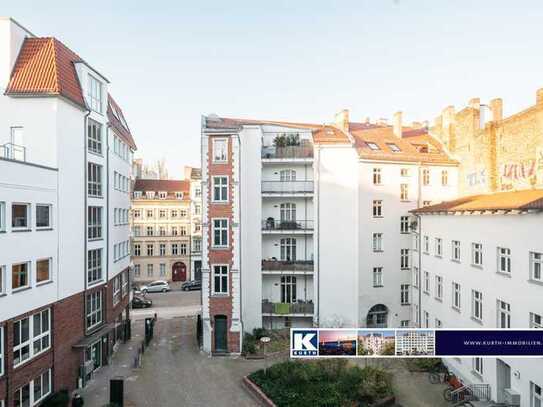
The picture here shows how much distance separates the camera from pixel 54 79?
61.8 ft

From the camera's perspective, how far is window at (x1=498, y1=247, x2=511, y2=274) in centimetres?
1710

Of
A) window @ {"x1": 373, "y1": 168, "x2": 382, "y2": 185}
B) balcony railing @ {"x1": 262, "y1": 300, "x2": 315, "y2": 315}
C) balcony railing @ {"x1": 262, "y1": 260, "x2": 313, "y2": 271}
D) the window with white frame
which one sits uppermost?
window @ {"x1": 373, "y1": 168, "x2": 382, "y2": 185}

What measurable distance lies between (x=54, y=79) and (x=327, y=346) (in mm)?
17011

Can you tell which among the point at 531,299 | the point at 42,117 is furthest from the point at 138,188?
the point at 531,299

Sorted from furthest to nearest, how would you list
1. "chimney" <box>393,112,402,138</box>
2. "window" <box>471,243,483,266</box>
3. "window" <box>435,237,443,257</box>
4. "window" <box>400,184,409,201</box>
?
1. "chimney" <box>393,112,402,138</box>
2. "window" <box>400,184,409,201</box>
3. "window" <box>435,237,443,257</box>
4. "window" <box>471,243,483,266</box>

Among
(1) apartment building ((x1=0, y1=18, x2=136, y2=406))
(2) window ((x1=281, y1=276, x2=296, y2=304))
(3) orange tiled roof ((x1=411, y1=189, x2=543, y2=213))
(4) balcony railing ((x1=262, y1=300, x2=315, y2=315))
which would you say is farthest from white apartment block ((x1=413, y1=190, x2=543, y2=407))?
(1) apartment building ((x1=0, y1=18, x2=136, y2=406))

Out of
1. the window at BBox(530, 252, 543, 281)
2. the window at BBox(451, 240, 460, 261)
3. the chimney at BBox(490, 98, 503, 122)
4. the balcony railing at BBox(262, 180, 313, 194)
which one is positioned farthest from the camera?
the balcony railing at BBox(262, 180, 313, 194)

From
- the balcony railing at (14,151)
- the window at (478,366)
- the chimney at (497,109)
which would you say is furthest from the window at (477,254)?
the balcony railing at (14,151)

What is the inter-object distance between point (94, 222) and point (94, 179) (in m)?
2.43

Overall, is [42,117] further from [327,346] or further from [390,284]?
[390,284]

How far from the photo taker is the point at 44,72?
19.0m

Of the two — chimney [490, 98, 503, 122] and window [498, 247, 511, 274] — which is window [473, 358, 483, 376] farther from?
chimney [490, 98, 503, 122]

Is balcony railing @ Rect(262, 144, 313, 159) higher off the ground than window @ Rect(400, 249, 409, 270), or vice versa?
balcony railing @ Rect(262, 144, 313, 159)

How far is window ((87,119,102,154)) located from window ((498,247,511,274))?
834 inches
